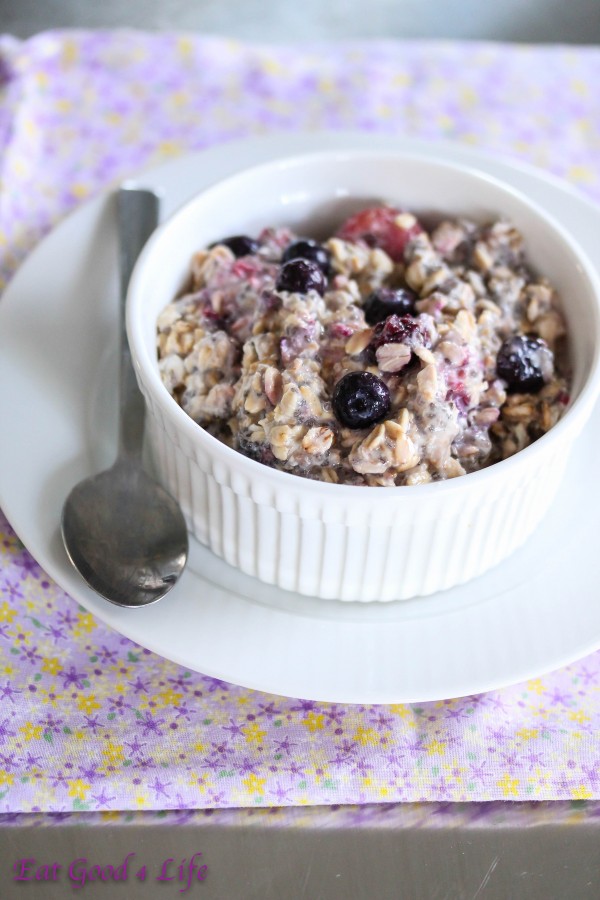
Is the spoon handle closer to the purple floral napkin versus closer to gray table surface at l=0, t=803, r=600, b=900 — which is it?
the purple floral napkin

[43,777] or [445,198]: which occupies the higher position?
[445,198]

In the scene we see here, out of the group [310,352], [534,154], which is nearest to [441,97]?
[534,154]

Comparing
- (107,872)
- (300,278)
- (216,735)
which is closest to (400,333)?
(300,278)

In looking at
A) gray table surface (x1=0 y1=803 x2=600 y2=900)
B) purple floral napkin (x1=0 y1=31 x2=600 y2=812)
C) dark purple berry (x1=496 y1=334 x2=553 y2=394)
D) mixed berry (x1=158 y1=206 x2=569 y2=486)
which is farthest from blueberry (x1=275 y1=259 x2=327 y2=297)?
gray table surface (x1=0 y1=803 x2=600 y2=900)

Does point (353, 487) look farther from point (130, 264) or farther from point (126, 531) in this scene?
point (130, 264)

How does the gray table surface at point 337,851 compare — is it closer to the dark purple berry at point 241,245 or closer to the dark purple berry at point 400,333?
the dark purple berry at point 400,333

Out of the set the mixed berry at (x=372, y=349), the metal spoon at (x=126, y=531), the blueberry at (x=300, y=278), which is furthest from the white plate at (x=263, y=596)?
the blueberry at (x=300, y=278)

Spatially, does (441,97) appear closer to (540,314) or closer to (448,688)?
Result: (540,314)
